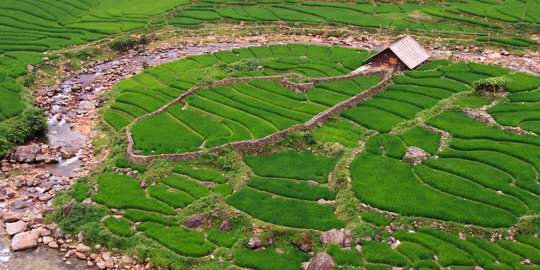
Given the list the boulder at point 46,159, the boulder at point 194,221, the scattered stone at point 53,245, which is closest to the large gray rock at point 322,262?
the boulder at point 194,221

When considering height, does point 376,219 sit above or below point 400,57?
below

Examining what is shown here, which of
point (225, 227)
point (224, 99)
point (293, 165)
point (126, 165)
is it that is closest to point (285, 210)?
point (225, 227)

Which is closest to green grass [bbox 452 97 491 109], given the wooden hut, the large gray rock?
the wooden hut

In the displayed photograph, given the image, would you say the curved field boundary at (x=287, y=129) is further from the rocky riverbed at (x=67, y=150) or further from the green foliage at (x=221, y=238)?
the green foliage at (x=221, y=238)

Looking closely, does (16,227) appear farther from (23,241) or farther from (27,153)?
(27,153)

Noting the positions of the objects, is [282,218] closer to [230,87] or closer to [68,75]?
[230,87]

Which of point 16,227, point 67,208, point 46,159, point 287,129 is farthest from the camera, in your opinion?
point 46,159
